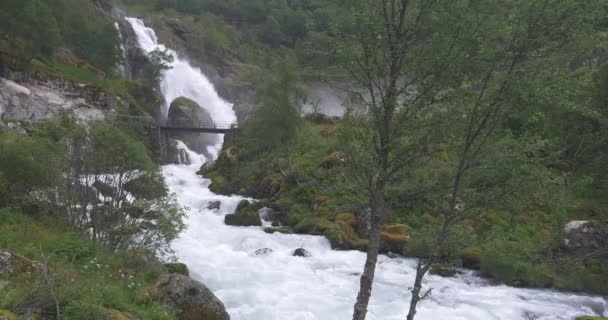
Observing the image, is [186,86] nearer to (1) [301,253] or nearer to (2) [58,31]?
(2) [58,31]

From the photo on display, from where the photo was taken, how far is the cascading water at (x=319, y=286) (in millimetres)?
15570

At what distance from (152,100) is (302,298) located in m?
45.6

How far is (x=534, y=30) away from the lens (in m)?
8.30

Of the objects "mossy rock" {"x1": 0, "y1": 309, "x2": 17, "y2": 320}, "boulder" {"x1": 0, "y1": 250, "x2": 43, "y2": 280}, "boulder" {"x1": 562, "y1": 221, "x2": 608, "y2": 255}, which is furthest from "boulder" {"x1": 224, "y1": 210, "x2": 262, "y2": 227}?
"mossy rock" {"x1": 0, "y1": 309, "x2": 17, "y2": 320}

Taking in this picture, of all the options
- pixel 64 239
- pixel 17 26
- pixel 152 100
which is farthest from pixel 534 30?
pixel 152 100

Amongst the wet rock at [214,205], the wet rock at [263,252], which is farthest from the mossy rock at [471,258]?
the wet rock at [214,205]

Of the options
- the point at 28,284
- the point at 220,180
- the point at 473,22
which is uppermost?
the point at 473,22

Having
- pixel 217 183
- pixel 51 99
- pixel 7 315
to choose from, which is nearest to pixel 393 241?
pixel 217 183

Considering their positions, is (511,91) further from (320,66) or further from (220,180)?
(220,180)

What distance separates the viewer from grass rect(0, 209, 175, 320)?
7.20 m

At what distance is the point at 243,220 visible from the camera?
25969mm

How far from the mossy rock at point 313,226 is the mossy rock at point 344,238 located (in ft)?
2.67

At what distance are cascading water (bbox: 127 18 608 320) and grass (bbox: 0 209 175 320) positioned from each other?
3678 millimetres

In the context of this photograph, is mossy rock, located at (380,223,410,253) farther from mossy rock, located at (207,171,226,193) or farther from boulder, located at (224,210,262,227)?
mossy rock, located at (207,171,226,193)
